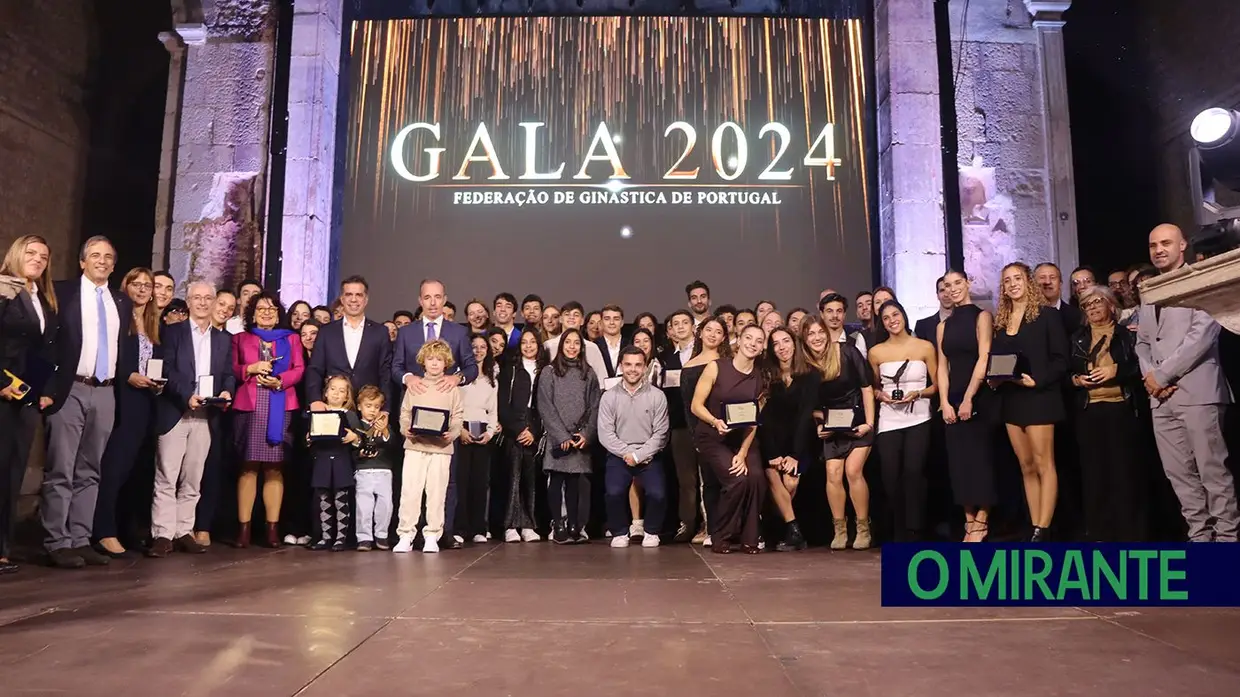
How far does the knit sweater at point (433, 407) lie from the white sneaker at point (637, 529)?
127 centimetres

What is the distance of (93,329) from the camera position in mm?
4359

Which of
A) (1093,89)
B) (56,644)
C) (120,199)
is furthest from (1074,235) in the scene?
(120,199)

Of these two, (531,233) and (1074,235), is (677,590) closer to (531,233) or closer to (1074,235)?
(531,233)

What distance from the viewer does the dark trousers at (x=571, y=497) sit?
18.2 ft

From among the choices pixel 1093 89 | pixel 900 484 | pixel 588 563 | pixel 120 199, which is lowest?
pixel 588 563

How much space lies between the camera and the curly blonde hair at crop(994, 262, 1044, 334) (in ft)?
15.2

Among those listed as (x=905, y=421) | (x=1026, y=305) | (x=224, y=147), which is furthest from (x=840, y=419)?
(x=224, y=147)

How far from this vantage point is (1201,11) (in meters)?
8.21

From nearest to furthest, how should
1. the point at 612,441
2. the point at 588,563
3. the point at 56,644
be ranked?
the point at 56,644, the point at 588,563, the point at 612,441

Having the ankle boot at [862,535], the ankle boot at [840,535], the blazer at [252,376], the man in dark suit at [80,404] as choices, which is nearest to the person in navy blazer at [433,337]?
the blazer at [252,376]

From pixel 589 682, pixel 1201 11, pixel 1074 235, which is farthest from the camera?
pixel 1201 11

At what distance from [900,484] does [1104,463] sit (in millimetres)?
1041

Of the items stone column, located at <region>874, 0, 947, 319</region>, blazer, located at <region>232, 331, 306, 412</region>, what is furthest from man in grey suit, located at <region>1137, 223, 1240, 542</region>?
blazer, located at <region>232, 331, 306, 412</region>

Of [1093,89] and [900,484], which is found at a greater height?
[1093,89]
